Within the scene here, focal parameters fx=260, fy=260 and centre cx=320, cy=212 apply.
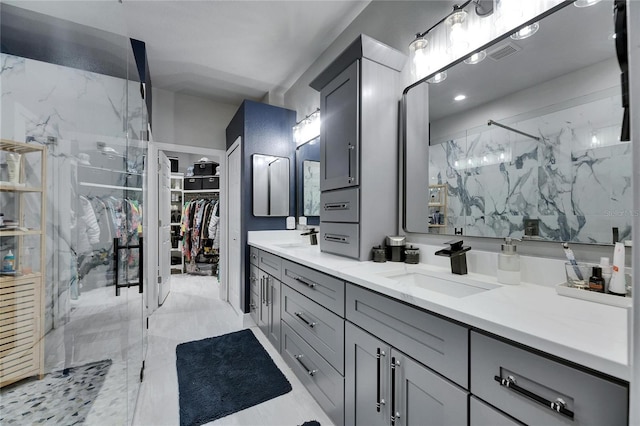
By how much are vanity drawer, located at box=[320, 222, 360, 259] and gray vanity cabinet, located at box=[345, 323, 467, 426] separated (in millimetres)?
531

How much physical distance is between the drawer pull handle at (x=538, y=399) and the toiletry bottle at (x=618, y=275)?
497 mm

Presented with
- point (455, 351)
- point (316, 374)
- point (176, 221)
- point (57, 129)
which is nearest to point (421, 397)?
point (455, 351)

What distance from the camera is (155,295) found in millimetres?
3193

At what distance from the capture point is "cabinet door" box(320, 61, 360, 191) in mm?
1626

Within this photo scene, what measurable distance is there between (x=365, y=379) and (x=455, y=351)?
52 cm

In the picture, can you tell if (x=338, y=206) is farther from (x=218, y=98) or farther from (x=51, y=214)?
(x=218, y=98)

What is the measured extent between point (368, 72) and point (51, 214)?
1637 millimetres

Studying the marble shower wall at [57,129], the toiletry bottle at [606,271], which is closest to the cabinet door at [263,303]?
the marble shower wall at [57,129]

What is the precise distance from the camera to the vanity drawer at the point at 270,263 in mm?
2037

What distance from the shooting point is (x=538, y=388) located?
1.95 ft

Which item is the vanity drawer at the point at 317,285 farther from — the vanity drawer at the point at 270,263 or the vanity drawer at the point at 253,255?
the vanity drawer at the point at 253,255

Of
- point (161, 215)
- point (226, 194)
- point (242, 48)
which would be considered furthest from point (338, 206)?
point (161, 215)

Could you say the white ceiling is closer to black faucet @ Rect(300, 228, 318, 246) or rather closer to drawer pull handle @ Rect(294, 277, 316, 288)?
drawer pull handle @ Rect(294, 277, 316, 288)

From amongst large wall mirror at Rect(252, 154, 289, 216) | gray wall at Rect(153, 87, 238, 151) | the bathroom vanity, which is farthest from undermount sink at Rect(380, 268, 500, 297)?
gray wall at Rect(153, 87, 238, 151)
